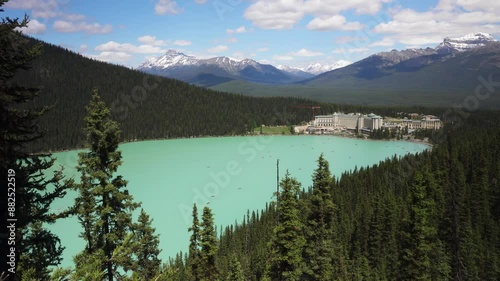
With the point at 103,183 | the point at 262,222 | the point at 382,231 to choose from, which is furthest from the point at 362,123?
the point at 103,183

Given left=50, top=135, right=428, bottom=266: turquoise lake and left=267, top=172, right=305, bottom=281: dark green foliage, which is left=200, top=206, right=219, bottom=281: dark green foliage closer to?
left=267, top=172, right=305, bottom=281: dark green foliage

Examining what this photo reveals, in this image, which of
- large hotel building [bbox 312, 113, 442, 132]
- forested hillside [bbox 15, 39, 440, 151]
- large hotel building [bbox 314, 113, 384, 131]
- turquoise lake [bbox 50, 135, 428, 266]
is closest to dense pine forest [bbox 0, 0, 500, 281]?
turquoise lake [bbox 50, 135, 428, 266]

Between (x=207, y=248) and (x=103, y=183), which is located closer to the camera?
(x=103, y=183)

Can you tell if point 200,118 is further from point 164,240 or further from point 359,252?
point 359,252

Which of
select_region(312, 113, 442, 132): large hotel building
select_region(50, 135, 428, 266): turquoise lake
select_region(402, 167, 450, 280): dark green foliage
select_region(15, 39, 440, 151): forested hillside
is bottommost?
select_region(50, 135, 428, 266): turquoise lake

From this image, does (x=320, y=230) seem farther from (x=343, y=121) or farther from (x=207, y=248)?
(x=343, y=121)

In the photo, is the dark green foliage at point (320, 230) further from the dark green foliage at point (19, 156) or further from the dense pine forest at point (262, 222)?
the dark green foliage at point (19, 156)
